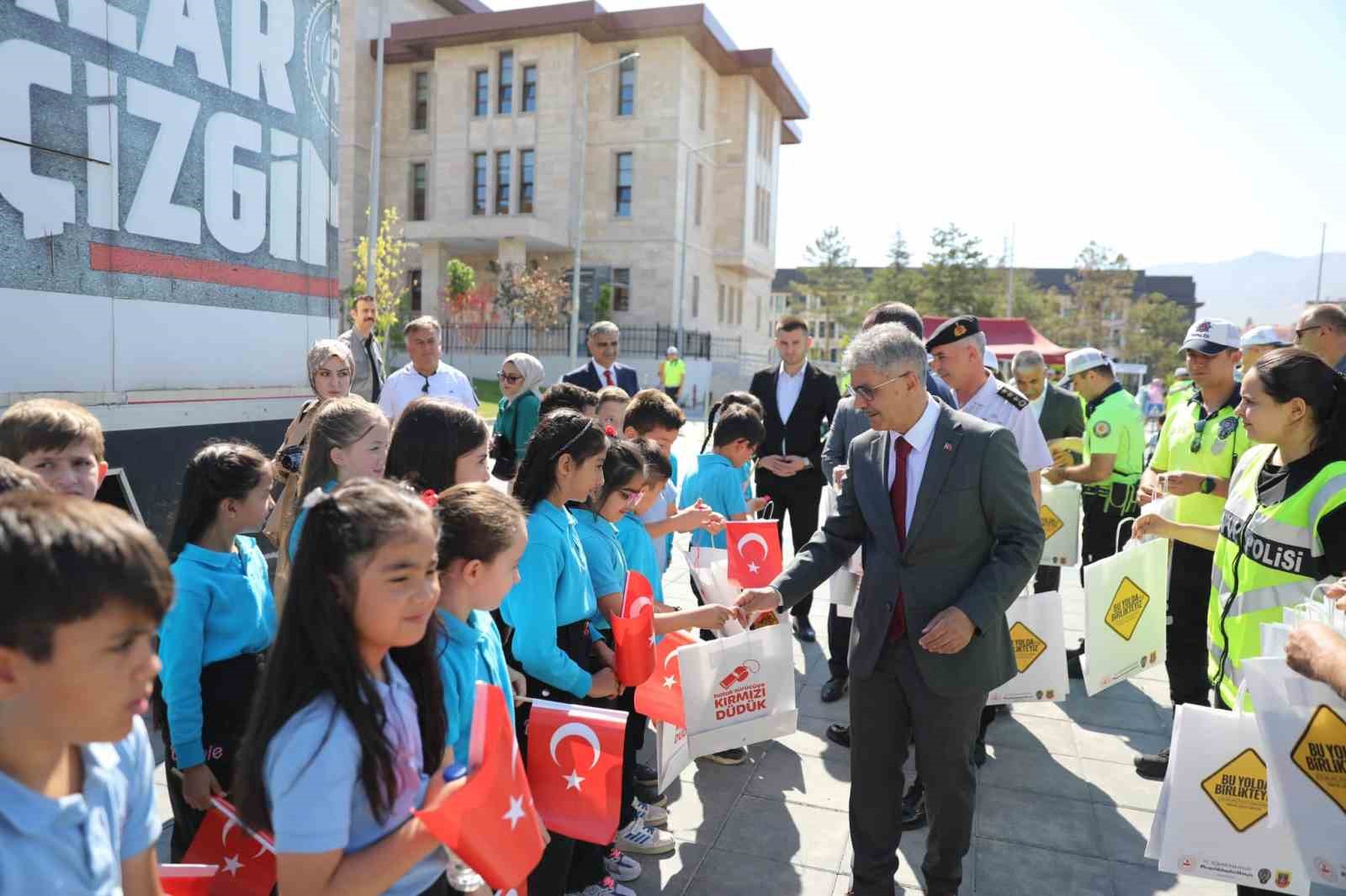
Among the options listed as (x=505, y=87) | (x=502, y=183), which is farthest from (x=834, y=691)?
(x=505, y=87)

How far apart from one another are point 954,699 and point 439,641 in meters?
1.82

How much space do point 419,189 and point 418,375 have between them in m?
36.8

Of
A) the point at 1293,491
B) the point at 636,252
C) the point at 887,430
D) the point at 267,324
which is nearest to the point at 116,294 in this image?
the point at 267,324

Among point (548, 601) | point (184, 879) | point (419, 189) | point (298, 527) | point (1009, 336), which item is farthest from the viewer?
point (419, 189)

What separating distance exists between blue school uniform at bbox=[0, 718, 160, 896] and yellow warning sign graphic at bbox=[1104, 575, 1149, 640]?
3886 mm

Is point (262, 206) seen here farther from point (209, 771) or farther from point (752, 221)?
point (752, 221)

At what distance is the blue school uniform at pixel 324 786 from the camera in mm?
1601

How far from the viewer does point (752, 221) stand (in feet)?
144

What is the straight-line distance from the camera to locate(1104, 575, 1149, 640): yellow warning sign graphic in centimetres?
413

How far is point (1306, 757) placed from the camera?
2484 mm

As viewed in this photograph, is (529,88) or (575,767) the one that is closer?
(575,767)

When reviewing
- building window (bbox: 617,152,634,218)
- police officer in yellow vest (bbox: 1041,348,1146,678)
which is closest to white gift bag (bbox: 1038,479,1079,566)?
police officer in yellow vest (bbox: 1041,348,1146,678)

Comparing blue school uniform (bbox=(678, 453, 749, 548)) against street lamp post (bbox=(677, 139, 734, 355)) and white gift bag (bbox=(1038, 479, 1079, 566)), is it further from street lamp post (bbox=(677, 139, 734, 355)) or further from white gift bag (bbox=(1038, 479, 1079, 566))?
street lamp post (bbox=(677, 139, 734, 355))

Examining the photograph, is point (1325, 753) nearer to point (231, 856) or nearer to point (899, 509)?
point (899, 509)
